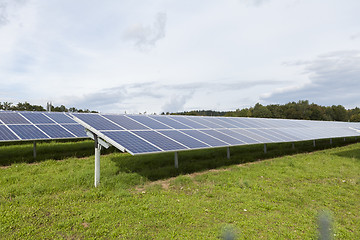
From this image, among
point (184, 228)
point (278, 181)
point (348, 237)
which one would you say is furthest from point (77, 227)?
point (278, 181)

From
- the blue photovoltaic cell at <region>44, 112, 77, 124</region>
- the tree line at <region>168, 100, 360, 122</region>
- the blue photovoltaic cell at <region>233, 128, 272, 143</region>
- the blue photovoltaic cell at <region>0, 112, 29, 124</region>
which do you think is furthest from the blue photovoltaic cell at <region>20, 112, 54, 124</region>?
the tree line at <region>168, 100, 360, 122</region>

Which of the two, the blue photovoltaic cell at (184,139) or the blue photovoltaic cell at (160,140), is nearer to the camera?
the blue photovoltaic cell at (160,140)

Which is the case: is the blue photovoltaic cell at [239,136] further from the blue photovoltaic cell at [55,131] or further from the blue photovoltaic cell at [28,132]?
the blue photovoltaic cell at [28,132]

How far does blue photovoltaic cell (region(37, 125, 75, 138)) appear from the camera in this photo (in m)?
17.8

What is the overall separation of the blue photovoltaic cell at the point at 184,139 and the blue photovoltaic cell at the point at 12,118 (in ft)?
42.6

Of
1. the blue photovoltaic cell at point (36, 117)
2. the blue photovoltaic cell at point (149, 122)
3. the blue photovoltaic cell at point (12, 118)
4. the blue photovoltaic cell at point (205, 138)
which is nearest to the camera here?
the blue photovoltaic cell at point (205, 138)

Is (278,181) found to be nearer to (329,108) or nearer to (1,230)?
(1,230)

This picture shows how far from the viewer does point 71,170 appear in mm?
13844

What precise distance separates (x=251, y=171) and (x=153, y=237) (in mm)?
9418

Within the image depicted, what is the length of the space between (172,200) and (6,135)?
13376 mm

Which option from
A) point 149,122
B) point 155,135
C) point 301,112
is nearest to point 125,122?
point 149,122

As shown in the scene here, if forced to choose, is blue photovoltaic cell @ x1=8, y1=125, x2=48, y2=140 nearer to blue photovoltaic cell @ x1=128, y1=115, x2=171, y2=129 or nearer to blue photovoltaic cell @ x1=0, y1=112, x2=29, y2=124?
blue photovoltaic cell @ x1=0, y1=112, x2=29, y2=124

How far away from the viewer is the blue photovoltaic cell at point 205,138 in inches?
584

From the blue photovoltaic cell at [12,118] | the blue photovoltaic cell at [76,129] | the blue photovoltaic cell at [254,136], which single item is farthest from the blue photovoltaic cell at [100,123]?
the blue photovoltaic cell at [254,136]
